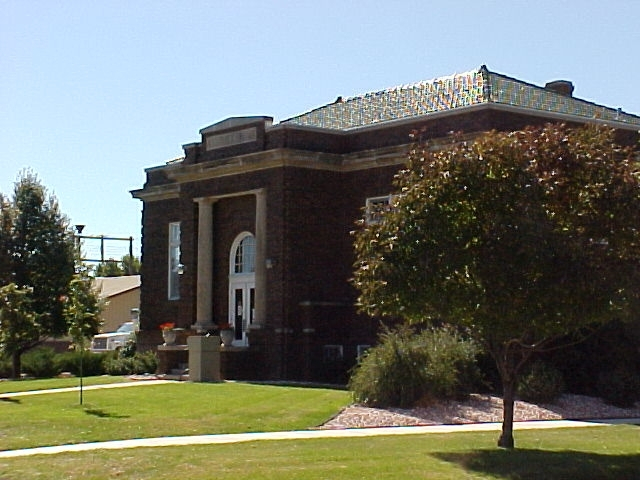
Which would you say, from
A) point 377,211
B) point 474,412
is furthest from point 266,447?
point 474,412

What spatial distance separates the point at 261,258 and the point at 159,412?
11.4 meters

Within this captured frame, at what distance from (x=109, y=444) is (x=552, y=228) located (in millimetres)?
8222

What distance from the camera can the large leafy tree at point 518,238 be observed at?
53.1ft

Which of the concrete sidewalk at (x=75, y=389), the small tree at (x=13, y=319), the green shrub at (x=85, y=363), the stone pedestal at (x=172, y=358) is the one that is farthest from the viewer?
the green shrub at (x=85, y=363)

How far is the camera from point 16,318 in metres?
32.6

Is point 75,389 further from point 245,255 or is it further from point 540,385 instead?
point 540,385

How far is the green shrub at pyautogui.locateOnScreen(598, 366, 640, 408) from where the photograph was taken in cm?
2561

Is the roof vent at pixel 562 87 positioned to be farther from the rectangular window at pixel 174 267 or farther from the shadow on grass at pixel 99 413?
the shadow on grass at pixel 99 413

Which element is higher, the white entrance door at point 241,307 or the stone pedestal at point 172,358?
the white entrance door at point 241,307

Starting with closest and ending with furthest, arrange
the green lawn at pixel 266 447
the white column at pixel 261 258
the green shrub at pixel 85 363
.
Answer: the green lawn at pixel 266 447 < the white column at pixel 261 258 < the green shrub at pixel 85 363

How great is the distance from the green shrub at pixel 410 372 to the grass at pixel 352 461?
4951 millimetres

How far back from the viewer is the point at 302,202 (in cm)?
3366

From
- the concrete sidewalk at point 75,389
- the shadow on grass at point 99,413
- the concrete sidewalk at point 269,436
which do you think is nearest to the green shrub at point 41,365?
the concrete sidewalk at point 75,389

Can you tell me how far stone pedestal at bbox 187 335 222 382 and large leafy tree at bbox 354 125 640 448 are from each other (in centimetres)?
1437
